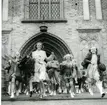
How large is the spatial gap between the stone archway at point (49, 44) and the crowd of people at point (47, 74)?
12.2ft

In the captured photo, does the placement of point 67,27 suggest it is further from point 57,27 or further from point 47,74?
point 47,74

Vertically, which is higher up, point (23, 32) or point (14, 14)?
point (14, 14)

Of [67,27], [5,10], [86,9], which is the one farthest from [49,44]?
[5,10]

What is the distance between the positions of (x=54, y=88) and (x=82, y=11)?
6367mm

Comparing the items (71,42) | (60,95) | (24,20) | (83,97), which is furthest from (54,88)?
(24,20)

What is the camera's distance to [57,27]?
16.8 m

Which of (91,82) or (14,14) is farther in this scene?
(14,14)

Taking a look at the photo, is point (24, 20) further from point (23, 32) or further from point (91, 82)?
point (91, 82)

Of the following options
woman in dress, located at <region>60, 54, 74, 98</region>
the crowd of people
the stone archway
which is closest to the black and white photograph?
the stone archway

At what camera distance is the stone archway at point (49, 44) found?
16.3m

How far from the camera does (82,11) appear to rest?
17203 mm

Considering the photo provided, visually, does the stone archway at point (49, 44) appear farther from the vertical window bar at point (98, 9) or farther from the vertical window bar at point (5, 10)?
the vertical window bar at point (98, 9)

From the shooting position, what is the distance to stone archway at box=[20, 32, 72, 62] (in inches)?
643

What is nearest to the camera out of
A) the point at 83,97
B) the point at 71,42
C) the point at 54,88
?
the point at 83,97
